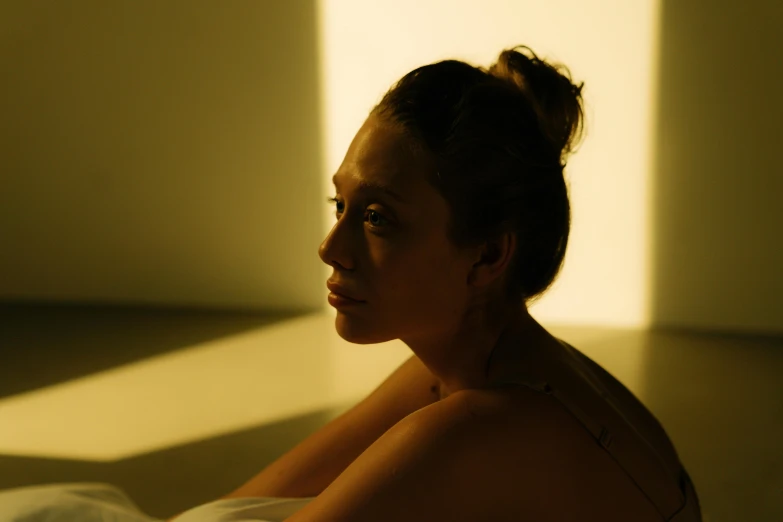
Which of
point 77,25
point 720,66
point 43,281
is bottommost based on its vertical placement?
point 43,281

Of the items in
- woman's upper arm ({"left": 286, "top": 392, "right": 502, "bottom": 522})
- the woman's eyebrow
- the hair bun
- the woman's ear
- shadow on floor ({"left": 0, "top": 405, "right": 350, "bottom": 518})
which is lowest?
shadow on floor ({"left": 0, "top": 405, "right": 350, "bottom": 518})

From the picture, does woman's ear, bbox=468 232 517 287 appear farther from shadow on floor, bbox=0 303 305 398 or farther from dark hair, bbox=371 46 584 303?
shadow on floor, bbox=0 303 305 398

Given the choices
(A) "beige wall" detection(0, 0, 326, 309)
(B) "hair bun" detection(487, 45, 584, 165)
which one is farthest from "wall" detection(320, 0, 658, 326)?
(B) "hair bun" detection(487, 45, 584, 165)

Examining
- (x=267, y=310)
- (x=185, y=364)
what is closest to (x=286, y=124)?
(x=267, y=310)

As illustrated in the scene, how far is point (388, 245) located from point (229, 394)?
1.99 meters

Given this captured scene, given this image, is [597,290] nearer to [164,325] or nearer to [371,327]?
[164,325]

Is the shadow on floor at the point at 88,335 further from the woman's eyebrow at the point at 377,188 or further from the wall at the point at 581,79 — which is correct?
the woman's eyebrow at the point at 377,188

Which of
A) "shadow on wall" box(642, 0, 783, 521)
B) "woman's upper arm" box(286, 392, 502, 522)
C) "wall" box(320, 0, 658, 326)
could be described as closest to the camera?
"woman's upper arm" box(286, 392, 502, 522)

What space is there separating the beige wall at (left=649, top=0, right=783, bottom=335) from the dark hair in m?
2.46

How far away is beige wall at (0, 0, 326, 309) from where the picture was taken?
3.87 meters

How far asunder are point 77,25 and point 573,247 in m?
2.10

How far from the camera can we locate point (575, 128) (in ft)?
4.21

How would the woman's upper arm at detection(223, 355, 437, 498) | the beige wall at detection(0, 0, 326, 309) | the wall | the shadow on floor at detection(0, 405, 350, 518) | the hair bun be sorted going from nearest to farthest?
1. the hair bun
2. the woman's upper arm at detection(223, 355, 437, 498)
3. the shadow on floor at detection(0, 405, 350, 518)
4. the wall
5. the beige wall at detection(0, 0, 326, 309)

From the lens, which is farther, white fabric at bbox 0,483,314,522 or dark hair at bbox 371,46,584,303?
white fabric at bbox 0,483,314,522
